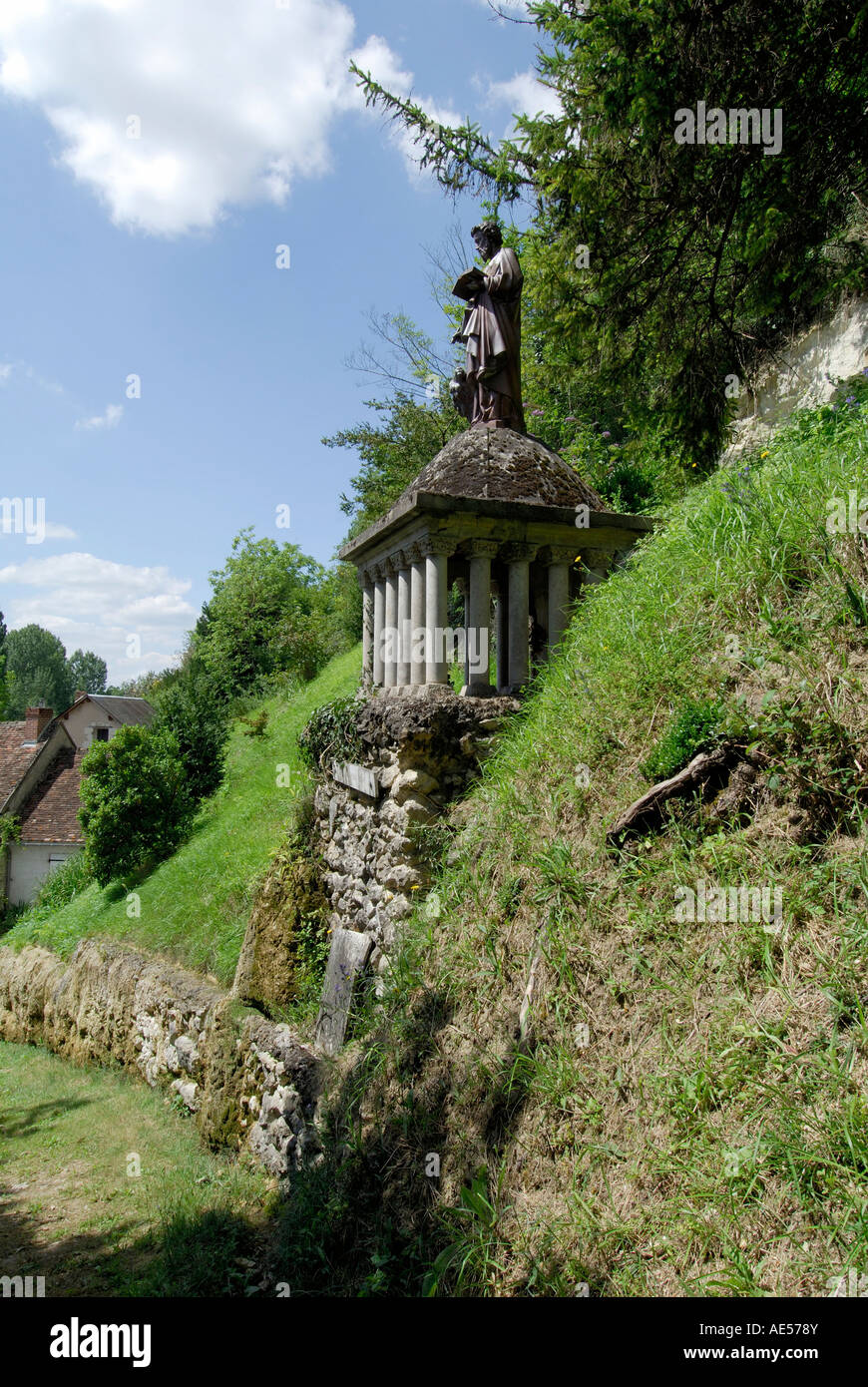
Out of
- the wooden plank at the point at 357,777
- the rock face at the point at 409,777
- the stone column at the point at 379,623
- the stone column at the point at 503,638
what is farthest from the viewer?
the stone column at the point at 379,623

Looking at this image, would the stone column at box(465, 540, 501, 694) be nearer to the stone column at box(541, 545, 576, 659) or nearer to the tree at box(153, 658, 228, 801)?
the stone column at box(541, 545, 576, 659)

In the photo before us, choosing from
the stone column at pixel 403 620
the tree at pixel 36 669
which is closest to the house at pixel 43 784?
the stone column at pixel 403 620

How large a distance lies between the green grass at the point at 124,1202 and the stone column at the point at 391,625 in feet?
13.3

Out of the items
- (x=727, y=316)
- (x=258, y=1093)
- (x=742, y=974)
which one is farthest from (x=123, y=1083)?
(x=727, y=316)

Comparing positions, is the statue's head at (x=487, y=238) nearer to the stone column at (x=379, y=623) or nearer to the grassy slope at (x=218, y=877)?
the stone column at (x=379, y=623)

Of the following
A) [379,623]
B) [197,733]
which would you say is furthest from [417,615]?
Result: [197,733]

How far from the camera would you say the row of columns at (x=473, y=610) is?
6.27 meters

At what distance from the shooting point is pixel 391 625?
718 cm

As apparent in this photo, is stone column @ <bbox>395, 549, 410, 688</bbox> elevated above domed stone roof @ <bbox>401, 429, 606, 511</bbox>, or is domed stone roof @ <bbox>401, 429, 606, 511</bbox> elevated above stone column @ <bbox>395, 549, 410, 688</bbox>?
domed stone roof @ <bbox>401, 429, 606, 511</bbox>

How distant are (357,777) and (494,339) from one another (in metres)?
4.05

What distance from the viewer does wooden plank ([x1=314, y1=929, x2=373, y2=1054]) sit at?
Answer: 590cm

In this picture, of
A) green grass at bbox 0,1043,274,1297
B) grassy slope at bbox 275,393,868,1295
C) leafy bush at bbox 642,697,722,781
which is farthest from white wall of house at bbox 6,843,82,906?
leafy bush at bbox 642,697,722,781

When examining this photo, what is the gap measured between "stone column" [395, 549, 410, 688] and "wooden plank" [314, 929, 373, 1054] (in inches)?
82.4

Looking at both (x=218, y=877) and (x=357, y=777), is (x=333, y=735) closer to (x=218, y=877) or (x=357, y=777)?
(x=357, y=777)
